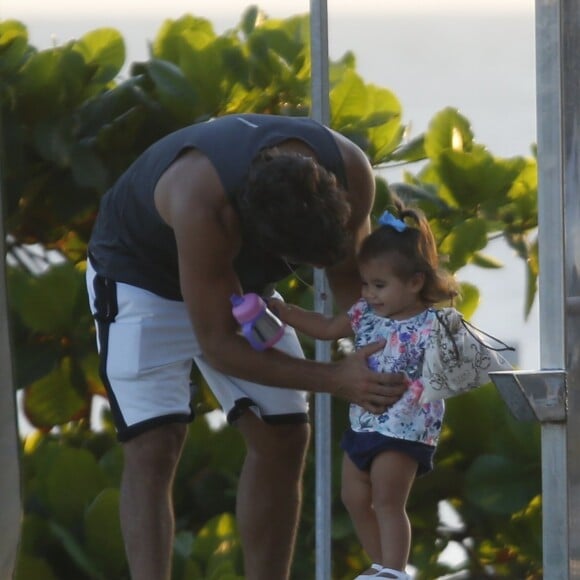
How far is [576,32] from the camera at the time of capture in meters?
2.10

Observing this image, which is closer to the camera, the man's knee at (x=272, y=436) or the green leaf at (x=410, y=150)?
the man's knee at (x=272, y=436)

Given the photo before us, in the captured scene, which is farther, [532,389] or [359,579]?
[359,579]

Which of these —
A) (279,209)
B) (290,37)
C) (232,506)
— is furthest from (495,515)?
(279,209)

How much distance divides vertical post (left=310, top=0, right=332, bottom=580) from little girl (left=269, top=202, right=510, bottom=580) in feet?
0.38

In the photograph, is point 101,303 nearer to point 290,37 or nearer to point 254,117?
point 254,117

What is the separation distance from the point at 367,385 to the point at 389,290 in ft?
0.63

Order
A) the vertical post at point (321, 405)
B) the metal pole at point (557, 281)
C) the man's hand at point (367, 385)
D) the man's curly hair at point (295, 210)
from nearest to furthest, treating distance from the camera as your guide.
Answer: the metal pole at point (557, 281), the man's curly hair at point (295, 210), the man's hand at point (367, 385), the vertical post at point (321, 405)

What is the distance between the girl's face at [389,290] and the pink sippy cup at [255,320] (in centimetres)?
21

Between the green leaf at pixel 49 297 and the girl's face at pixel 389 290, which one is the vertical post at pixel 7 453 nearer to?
the girl's face at pixel 389 290

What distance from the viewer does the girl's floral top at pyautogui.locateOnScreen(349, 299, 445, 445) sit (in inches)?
104

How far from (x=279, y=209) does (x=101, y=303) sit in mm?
648

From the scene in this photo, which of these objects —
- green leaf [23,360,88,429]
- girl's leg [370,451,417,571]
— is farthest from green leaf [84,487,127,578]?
girl's leg [370,451,417,571]

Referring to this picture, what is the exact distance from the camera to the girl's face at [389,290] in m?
2.68

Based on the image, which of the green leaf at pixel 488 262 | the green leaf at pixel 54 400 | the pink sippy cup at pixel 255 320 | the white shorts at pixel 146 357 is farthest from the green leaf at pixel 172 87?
the pink sippy cup at pixel 255 320
